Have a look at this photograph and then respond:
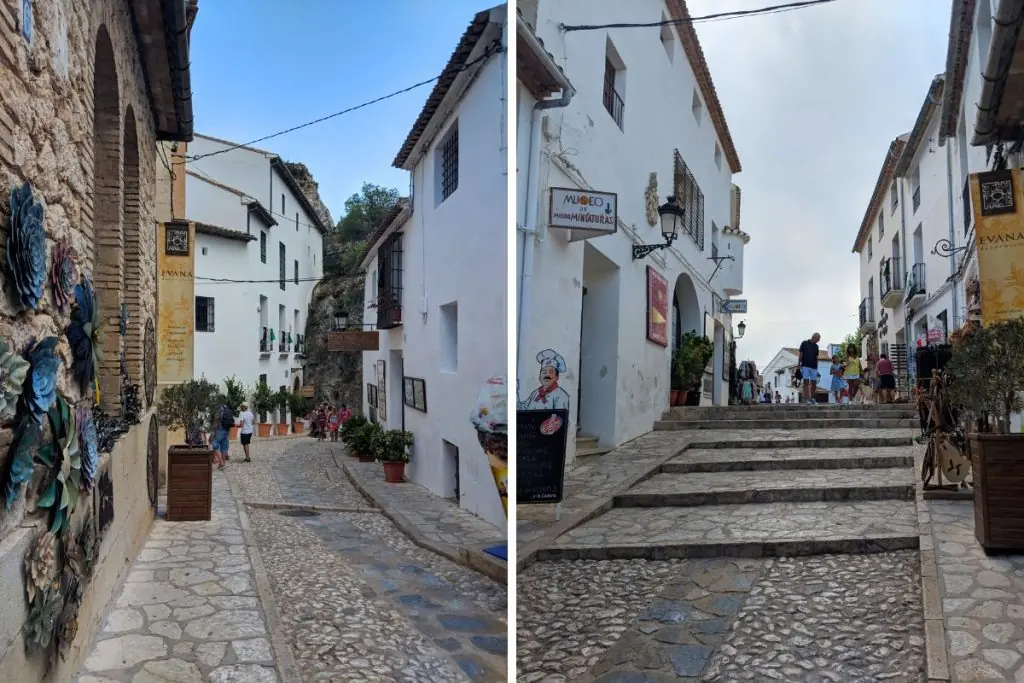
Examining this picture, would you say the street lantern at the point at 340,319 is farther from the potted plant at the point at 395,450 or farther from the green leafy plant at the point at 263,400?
the potted plant at the point at 395,450

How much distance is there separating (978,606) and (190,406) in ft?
10.1

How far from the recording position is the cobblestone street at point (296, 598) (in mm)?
2314

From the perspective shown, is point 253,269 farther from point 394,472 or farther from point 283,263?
point 394,472

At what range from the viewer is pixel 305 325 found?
3.15 m

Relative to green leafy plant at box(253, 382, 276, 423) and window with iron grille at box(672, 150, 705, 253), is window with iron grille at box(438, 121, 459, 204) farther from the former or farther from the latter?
window with iron grille at box(672, 150, 705, 253)

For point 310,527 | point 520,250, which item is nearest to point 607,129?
point 520,250

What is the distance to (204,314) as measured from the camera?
3109 millimetres

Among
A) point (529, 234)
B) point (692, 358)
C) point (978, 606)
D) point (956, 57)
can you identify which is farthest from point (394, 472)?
point (692, 358)

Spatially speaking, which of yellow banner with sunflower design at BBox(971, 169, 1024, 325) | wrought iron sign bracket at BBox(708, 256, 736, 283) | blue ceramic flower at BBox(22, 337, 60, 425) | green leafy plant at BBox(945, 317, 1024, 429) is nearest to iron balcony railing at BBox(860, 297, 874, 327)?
wrought iron sign bracket at BBox(708, 256, 736, 283)

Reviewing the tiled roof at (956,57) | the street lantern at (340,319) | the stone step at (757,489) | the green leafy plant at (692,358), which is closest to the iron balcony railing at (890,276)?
the green leafy plant at (692,358)

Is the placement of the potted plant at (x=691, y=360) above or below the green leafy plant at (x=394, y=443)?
above

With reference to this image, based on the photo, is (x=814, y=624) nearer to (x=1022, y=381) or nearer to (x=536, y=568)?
(x=536, y=568)

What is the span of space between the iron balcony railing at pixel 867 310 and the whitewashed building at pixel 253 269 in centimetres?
794

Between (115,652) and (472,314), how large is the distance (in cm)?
175
